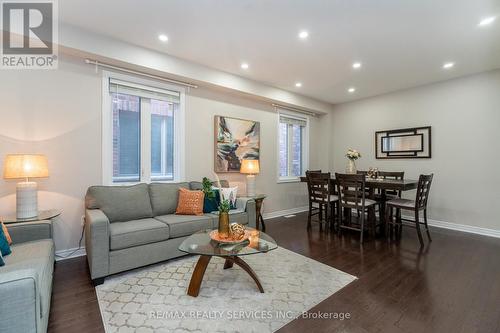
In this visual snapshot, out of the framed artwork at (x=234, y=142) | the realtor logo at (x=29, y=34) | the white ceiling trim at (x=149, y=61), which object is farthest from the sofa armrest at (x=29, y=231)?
the framed artwork at (x=234, y=142)

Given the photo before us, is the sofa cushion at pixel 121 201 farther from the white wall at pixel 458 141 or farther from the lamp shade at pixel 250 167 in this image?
the white wall at pixel 458 141

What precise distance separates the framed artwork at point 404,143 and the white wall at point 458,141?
0.10 meters

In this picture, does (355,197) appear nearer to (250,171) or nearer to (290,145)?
(250,171)

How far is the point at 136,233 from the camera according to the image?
8.09 feet

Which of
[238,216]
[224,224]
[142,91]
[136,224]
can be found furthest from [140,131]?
[224,224]

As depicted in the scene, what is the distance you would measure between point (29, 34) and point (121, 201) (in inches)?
81.2

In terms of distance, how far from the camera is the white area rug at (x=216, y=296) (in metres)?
1.71

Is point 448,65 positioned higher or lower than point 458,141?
higher

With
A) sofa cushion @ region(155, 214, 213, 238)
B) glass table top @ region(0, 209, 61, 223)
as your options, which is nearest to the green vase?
sofa cushion @ region(155, 214, 213, 238)

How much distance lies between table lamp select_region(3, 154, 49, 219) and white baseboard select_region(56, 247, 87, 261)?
2.39 feet

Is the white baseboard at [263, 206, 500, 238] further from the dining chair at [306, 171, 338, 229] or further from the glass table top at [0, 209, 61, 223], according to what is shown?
the glass table top at [0, 209, 61, 223]

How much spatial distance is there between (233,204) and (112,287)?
70.4 inches

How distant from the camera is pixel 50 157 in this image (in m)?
2.83

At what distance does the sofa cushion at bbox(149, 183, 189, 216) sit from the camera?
3176 millimetres
